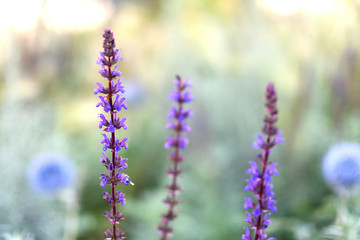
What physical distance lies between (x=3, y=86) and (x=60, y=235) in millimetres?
819

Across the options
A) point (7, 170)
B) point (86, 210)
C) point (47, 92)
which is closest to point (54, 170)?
point (7, 170)

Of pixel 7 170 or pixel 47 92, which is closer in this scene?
pixel 7 170

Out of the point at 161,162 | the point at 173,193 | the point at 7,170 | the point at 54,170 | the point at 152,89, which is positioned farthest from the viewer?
the point at 152,89

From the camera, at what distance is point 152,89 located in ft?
6.69

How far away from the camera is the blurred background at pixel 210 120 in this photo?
1.09 metres

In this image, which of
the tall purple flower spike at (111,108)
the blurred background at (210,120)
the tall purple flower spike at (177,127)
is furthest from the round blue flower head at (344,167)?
the tall purple flower spike at (111,108)

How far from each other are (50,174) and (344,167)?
63cm

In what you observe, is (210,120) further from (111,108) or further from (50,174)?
(111,108)

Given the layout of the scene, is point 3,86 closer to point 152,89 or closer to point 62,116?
point 62,116

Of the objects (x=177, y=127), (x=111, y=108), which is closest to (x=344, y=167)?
(x=177, y=127)

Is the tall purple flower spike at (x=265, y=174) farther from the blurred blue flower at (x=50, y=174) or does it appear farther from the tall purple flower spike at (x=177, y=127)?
the blurred blue flower at (x=50, y=174)

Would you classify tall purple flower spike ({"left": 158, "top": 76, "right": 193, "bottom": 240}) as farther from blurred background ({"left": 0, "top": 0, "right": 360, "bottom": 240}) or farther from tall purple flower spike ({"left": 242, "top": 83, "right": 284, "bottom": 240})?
blurred background ({"left": 0, "top": 0, "right": 360, "bottom": 240})

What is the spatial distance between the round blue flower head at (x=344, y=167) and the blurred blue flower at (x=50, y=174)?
557 millimetres

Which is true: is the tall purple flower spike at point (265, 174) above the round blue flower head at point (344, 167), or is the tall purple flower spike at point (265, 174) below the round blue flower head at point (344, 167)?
below
